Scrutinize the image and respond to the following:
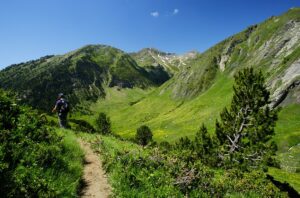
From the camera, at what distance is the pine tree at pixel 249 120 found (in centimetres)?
→ 3862

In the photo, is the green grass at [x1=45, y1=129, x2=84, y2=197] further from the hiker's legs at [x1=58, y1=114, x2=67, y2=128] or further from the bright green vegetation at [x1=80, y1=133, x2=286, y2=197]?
the hiker's legs at [x1=58, y1=114, x2=67, y2=128]

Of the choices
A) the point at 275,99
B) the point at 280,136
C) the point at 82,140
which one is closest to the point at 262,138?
the point at 82,140

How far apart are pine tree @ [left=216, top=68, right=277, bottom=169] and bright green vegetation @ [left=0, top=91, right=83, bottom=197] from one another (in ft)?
90.8

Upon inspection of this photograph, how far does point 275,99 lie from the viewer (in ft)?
490

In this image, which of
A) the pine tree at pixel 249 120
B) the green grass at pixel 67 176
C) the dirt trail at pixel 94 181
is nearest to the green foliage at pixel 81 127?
the dirt trail at pixel 94 181

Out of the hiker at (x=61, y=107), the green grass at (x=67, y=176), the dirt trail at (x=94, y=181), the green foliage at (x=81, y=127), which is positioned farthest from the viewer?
the green foliage at (x=81, y=127)

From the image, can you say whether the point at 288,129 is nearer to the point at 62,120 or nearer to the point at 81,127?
the point at 81,127

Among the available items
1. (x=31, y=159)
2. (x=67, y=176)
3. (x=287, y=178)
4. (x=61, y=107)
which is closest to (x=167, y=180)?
(x=67, y=176)

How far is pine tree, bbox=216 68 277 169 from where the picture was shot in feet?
127

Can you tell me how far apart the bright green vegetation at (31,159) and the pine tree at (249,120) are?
27.7m

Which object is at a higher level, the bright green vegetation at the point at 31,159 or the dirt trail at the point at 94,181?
the bright green vegetation at the point at 31,159

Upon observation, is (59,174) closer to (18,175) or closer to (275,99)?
(18,175)

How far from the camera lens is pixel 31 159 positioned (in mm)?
9719

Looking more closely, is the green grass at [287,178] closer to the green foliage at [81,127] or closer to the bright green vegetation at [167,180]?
the green foliage at [81,127]
